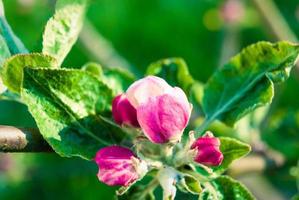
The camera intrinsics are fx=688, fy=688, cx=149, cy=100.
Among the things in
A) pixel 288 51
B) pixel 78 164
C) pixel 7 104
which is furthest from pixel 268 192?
pixel 288 51

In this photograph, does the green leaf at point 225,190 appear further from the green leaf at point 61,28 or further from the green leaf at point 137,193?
the green leaf at point 61,28

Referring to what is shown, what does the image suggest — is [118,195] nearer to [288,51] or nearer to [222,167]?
[222,167]

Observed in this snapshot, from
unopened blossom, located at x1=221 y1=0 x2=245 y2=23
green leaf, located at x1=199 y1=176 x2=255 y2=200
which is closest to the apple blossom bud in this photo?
green leaf, located at x1=199 y1=176 x2=255 y2=200

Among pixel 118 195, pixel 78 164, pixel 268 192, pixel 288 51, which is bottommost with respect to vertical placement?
pixel 268 192

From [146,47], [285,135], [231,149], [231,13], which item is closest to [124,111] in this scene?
[231,149]

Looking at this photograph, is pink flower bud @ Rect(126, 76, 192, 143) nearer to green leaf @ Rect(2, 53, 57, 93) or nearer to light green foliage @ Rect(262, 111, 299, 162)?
green leaf @ Rect(2, 53, 57, 93)

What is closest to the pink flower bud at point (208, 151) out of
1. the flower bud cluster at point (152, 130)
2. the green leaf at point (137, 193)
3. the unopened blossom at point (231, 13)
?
the flower bud cluster at point (152, 130)

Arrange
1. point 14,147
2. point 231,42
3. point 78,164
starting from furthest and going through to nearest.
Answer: point 231,42, point 78,164, point 14,147
